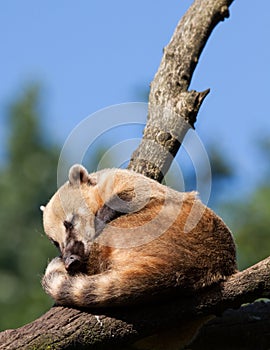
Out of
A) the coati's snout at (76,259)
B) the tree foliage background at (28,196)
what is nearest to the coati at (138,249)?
the coati's snout at (76,259)

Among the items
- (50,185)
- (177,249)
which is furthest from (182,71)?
(50,185)

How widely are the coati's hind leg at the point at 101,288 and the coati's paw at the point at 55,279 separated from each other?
1 cm

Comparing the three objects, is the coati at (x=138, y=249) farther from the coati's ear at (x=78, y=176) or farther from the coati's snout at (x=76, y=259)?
the coati's ear at (x=78, y=176)

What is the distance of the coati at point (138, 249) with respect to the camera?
6.36m

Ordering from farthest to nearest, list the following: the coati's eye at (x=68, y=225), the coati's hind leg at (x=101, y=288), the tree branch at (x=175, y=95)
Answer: the tree branch at (x=175, y=95), the coati's eye at (x=68, y=225), the coati's hind leg at (x=101, y=288)

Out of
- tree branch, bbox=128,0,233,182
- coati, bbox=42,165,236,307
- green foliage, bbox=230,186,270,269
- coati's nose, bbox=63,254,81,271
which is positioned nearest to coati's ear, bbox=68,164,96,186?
coati, bbox=42,165,236,307

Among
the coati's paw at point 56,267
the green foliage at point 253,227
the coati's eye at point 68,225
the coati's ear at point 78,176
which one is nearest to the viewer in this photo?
the coati's paw at point 56,267

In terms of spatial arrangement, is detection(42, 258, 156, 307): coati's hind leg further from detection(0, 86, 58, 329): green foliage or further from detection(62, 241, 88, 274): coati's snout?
detection(0, 86, 58, 329): green foliage

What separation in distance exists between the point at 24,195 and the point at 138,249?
33.7m

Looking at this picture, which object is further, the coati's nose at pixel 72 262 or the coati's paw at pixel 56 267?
the coati's paw at pixel 56 267

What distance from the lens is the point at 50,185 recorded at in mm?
40062

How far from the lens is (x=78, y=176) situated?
7.91 m

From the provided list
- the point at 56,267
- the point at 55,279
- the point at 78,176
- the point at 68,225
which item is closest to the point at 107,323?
the point at 55,279

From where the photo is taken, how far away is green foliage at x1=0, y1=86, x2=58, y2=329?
115ft
